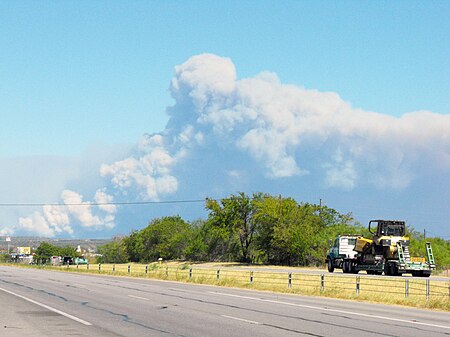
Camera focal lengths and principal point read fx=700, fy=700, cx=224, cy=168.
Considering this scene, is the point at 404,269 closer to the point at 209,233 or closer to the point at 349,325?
the point at 349,325

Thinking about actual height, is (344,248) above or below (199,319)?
above

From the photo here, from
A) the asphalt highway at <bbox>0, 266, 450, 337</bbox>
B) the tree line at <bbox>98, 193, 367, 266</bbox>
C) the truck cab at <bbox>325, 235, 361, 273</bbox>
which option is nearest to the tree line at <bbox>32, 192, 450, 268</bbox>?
the tree line at <bbox>98, 193, 367, 266</bbox>

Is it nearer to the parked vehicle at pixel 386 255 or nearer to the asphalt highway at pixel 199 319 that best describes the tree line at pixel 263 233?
the parked vehicle at pixel 386 255

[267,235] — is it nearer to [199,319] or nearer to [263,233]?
[263,233]

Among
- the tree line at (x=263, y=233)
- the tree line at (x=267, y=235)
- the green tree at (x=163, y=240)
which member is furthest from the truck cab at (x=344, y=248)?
the green tree at (x=163, y=240)

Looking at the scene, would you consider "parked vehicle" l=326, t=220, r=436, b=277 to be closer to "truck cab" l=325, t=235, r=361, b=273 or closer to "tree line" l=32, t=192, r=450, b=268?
"truck cab" l=325, t=235, r=361, b=273

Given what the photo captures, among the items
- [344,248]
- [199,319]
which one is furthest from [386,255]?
[199,319]

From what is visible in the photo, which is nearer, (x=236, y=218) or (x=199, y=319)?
(x=199, y=319)

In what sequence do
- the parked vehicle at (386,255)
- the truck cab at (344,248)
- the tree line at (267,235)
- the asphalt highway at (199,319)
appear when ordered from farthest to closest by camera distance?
the tree line at (267,235) → the truck cab at (344,248) → the parked vehicle at (386,255) → the asphalt highway at (199,319)

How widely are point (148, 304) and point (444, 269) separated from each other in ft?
176

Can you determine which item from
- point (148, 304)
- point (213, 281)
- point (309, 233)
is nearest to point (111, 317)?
point (148, 304)

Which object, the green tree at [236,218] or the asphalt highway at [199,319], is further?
the green tree at [236,218]

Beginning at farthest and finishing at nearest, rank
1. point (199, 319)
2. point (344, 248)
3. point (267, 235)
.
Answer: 1. point (267, 235)
2. point (344, 248)
3. point (199, 319)

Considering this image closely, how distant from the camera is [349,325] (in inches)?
698
